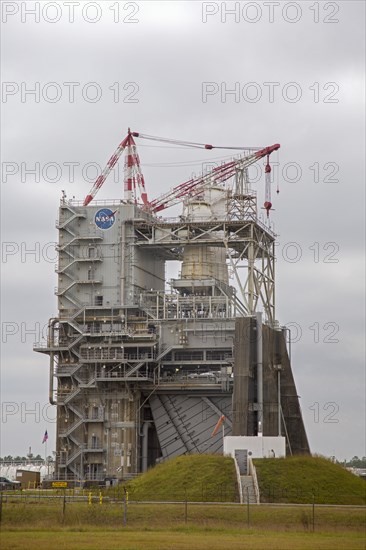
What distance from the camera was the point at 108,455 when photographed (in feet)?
397

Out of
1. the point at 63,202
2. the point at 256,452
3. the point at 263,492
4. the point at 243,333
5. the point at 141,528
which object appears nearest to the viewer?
the point at 141,528

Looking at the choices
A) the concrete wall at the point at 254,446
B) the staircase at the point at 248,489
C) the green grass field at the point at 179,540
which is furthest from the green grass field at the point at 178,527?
the concrete wall at the point at 254,446

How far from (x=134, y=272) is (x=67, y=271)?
25.2 feet

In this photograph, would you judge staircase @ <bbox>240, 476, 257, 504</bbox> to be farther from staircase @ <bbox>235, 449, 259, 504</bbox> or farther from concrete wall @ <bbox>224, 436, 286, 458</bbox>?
concrete wall @ <bbox>224, 436, 286, 458</bbox>

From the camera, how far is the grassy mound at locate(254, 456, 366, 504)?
301ft

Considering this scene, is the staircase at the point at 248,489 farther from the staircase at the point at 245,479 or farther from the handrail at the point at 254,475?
the handrail at the point at 254,475

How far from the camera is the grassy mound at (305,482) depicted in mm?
91750

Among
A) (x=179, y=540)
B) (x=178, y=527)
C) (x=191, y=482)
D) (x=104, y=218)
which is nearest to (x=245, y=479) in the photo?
(x=191, y=482)

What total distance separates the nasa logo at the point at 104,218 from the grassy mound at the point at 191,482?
33761mm

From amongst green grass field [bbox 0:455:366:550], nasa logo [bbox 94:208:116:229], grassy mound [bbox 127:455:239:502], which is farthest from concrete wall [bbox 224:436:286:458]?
nasa logo [bbox 94:208:116:229]

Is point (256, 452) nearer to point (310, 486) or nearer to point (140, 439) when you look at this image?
point (310, 486)

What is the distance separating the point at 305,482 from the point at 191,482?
30.1 feet

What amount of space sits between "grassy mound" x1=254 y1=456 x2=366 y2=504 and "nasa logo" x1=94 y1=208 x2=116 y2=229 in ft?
124

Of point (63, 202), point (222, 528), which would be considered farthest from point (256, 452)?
point (63, 202)
